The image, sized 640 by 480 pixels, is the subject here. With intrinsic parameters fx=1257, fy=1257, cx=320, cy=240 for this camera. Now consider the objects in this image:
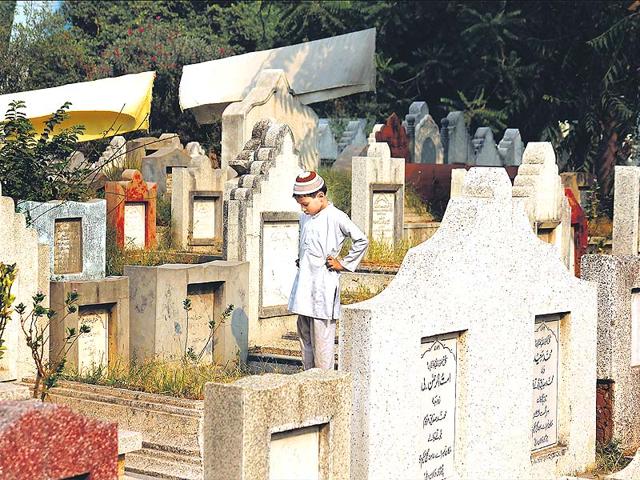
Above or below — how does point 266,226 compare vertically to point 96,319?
above

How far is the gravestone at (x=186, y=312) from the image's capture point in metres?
9.69

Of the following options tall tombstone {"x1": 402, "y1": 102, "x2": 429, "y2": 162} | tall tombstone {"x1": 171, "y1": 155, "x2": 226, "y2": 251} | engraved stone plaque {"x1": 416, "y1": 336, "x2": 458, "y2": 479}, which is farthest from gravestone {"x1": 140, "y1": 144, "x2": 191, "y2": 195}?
engraved stone plaque {"x1": 416, "y1": 336, "x2": 458, "y2": 479}

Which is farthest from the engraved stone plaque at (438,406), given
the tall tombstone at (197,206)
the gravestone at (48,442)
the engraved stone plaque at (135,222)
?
the tall tombstone at (197,206)

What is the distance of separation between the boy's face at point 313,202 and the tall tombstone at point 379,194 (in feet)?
20.7

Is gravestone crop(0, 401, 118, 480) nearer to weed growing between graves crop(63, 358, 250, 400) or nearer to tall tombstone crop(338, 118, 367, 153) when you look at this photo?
weed growing between graves crop(63, 358, 250, 400)

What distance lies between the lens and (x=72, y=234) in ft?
33.7

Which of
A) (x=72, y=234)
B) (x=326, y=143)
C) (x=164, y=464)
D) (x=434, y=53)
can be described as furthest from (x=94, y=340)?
(x=434, y=53)

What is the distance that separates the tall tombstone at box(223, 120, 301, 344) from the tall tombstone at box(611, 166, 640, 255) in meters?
3.08

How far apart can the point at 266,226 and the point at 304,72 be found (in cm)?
1394

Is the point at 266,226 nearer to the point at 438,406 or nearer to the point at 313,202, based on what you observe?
the point at 313,202

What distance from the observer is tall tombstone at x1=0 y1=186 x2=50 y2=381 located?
29.2ft

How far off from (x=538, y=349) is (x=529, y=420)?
1.78ft

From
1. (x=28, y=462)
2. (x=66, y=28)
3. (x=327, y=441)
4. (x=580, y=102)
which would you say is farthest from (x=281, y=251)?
(x=66, y=28)

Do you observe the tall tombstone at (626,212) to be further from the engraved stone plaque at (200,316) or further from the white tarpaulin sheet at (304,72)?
the white tarpaulin sheet at (304,72)
